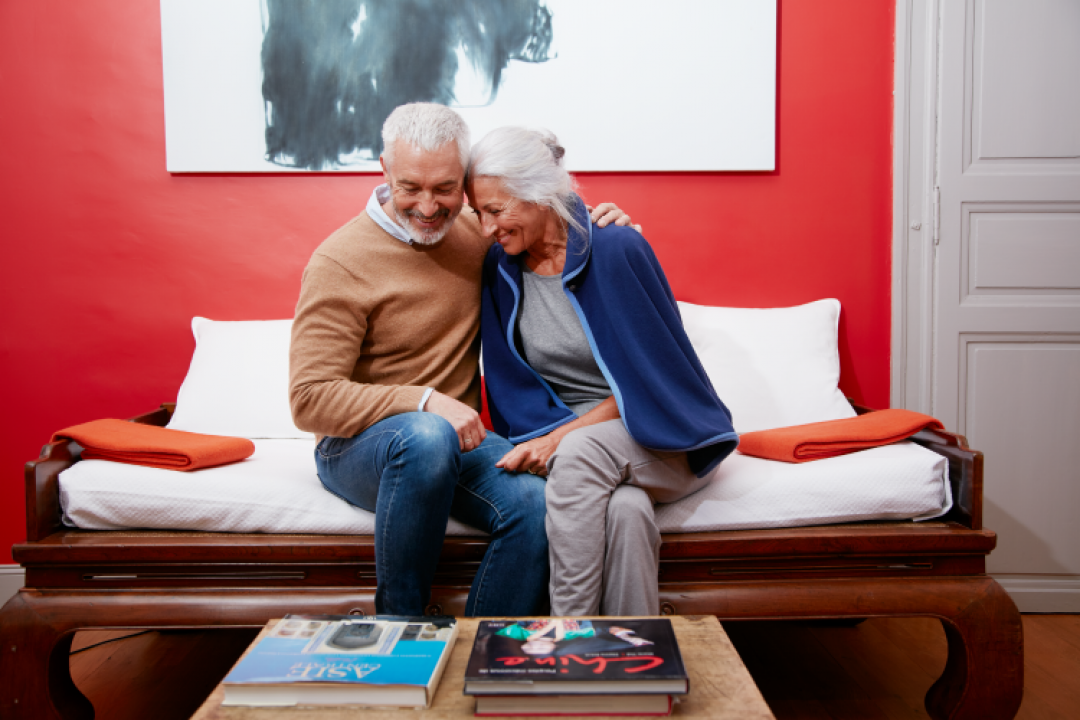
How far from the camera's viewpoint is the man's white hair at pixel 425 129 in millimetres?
1515

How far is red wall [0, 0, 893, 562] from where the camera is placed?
2.24 metres

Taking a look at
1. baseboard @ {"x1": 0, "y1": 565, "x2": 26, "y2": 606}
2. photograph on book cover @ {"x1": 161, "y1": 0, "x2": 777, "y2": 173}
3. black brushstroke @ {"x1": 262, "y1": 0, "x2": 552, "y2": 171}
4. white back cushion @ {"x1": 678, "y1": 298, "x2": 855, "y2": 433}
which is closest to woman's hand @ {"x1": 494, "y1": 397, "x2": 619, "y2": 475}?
white back cushion @ {"x1": 678, "y1": 298, "x2": 855, "y2": 433}

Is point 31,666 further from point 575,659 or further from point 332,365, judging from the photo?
point 575,659

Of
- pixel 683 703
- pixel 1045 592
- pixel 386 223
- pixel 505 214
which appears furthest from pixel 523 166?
pixel 1045 592

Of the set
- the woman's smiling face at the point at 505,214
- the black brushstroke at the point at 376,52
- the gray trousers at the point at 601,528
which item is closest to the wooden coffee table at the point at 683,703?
the gray trousers at the point at 601,528

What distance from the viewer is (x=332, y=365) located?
5.03 ft

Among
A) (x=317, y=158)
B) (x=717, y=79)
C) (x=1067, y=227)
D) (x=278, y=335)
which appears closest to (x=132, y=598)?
(x=278, y=335)

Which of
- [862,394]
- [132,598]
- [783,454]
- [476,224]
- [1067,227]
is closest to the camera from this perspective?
[132,598]

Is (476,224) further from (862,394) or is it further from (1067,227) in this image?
(1067,227)

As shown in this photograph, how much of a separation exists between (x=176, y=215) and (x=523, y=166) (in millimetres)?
1361

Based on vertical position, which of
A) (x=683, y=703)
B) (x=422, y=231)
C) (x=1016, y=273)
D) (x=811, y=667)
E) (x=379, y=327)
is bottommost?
(x=811, y=667)

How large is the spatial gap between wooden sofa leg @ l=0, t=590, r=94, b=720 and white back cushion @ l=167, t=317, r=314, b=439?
0.65 meters

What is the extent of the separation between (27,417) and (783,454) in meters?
2.30

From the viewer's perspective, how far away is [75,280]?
2283 millimetres
